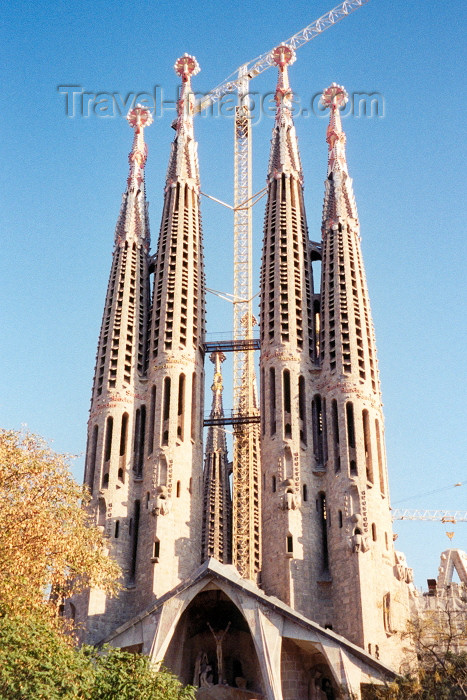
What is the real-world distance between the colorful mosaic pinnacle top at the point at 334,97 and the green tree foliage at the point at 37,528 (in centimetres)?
3695

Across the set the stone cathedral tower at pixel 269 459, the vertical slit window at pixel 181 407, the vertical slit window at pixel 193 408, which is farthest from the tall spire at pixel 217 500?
the stone cathedral tower at pixel 269 459

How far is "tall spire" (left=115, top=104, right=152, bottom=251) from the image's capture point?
5703cm

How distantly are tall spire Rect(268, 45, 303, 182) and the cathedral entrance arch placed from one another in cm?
2506

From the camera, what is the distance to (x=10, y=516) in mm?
27391

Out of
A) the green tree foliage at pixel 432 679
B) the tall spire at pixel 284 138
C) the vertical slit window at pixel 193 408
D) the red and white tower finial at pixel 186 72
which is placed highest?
the red and white tower finial at pixel 186 72

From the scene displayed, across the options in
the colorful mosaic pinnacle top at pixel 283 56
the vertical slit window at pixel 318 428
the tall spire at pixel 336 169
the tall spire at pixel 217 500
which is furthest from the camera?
the tall spire at pixel 217 500

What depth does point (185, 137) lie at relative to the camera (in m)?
59.9

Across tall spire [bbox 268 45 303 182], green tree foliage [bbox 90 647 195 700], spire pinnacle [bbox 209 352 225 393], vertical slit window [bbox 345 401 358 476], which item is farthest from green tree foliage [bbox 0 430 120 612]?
spire pinnacle [bbox 209 352 225 393]

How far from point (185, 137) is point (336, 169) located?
975cm

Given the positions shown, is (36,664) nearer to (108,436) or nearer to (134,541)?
(134,541)

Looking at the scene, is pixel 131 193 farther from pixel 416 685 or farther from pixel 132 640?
pixel 416 685

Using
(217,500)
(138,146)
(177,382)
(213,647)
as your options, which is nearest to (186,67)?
(138,146)

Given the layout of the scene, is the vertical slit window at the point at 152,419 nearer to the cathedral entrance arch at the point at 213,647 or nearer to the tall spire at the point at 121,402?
the tall spire at the point at 121,402

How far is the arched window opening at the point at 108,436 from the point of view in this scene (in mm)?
49469
